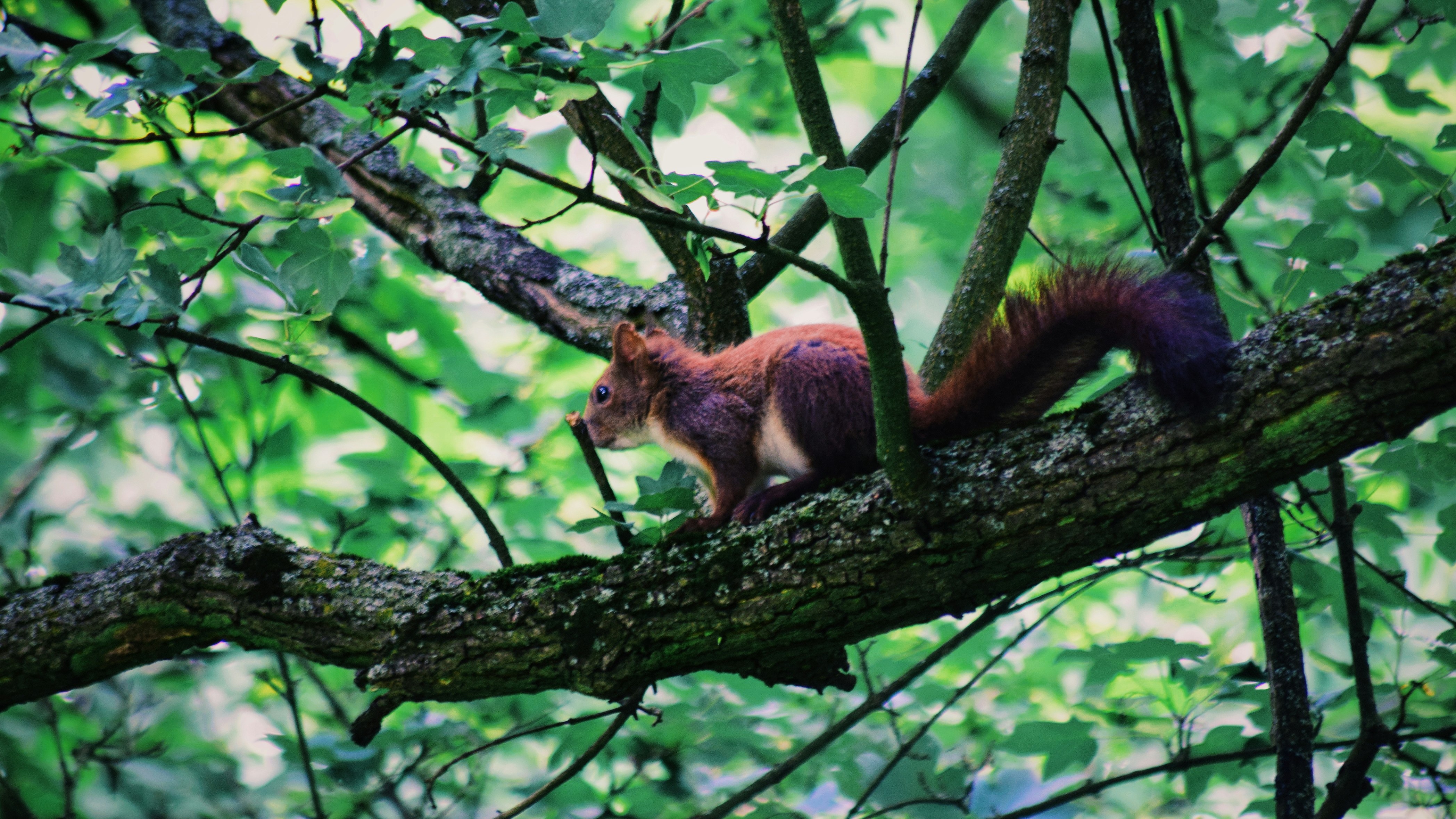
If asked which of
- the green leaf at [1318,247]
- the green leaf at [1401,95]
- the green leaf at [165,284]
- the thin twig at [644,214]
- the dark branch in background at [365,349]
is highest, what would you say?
the dark branch in background at [365,349]

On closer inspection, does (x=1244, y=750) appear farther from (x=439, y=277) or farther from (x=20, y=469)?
(x=20, y=469)

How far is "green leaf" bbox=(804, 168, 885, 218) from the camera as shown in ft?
4.91

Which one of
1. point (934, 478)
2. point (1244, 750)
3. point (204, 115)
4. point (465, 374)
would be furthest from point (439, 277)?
point (1244, 750)

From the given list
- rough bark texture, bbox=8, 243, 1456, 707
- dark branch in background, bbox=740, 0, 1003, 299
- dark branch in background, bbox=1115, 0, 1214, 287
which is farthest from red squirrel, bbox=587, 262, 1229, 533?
dark branch in background, bbox=1115, 0, 1214, 287

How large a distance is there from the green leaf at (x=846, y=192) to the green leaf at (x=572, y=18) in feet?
1.38

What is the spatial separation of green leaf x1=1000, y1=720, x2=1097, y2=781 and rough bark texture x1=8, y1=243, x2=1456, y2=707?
28.6 inches

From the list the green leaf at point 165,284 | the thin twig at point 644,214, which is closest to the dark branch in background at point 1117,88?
the thin twig at point 644,214

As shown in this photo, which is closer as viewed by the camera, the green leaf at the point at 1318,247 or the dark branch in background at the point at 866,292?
the dark branch in background at the point at 866,292

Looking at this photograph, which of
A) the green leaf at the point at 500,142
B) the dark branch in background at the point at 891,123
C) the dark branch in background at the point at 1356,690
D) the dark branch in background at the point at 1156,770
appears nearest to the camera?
the green leaf at the point at 500,142

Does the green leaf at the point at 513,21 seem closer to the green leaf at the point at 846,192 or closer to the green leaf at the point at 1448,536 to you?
the green leaf at the point at 846,192

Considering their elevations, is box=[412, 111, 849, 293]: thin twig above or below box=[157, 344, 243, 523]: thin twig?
below

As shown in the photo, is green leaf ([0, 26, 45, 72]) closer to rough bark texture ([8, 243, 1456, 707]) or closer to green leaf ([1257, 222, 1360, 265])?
rough bark texture ([8, 243, 1456, 707])

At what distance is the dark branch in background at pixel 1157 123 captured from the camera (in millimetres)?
2932

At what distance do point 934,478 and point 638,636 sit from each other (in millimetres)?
765
